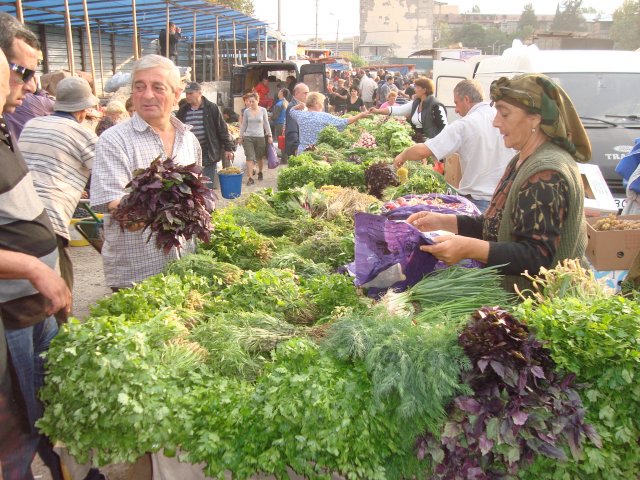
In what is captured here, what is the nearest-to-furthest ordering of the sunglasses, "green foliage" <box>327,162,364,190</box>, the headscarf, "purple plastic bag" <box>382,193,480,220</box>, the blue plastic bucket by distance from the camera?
the headscarf, the sunglasses, "purple plastic bag" <box>382,193,480,220</box>, "green foliage" <box>327,162,364,190</box>, the blue plastic bucket

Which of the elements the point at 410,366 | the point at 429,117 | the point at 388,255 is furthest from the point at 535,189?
the point at 429,117

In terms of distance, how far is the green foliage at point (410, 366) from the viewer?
204 centimetres

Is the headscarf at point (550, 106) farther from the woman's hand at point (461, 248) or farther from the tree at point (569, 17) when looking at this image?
the tree at point (569, 17)

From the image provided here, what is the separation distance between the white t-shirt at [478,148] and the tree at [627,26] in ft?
218

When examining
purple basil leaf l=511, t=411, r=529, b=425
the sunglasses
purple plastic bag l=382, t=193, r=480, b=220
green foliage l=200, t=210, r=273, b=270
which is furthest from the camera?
purple plastic bag l=382, t=193, r=480, b=220

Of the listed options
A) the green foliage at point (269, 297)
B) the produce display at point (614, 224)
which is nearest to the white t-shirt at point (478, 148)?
the produce display at point (614, 224)

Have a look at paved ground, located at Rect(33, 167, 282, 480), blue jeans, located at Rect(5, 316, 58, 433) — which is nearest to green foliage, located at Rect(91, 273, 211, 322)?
blue jeans, located at Rect(5, 316, 58, 433)

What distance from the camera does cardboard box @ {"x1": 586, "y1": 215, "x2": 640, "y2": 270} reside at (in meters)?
4.04

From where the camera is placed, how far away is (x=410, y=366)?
2100mm

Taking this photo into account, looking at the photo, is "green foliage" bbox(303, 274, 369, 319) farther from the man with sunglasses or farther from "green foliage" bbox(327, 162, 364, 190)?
"green foliage" bbox(327, 162, 364, 190)

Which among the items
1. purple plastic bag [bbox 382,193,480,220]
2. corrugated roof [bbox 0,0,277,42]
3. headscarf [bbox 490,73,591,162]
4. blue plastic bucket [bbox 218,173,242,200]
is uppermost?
corrugated roof [bbox 0,0,277,42]

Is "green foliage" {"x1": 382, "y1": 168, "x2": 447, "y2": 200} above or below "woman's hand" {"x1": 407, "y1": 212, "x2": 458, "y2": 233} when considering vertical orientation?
below

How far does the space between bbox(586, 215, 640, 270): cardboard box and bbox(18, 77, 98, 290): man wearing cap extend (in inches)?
135

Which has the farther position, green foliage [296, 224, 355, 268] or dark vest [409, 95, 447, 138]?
dark vest [409, 95, 447, 138]
